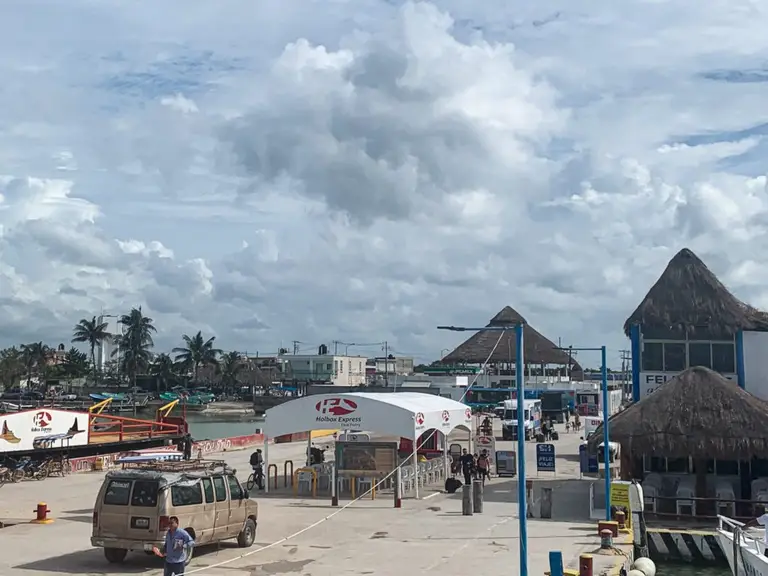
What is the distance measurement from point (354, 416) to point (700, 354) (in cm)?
1213

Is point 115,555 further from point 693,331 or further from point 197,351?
point 197,351

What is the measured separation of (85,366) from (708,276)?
157849 millimetres

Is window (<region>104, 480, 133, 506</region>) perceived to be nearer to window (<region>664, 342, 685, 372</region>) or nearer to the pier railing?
the pier railing

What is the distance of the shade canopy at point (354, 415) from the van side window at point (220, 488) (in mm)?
10728

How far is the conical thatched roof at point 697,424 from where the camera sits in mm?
25578

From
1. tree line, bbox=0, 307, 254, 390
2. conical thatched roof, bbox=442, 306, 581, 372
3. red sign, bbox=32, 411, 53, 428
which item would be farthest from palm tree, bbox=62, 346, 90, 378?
red sign, bbox=32, 411, 53, 428

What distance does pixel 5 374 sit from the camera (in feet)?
563

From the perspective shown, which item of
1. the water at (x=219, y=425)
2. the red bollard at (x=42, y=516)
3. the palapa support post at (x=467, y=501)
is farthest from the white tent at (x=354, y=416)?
the water at (x=219, y=425)

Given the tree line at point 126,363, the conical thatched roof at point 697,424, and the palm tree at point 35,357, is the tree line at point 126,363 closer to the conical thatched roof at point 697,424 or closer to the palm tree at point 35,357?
the palm tree at point 35,357

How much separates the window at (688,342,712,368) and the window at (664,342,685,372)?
27 centimetres

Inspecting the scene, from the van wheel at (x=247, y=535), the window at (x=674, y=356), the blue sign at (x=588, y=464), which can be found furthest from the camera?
the blue sign at (x=588, y=464)

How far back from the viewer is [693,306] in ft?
102

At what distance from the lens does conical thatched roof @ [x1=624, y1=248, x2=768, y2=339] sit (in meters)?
31.1

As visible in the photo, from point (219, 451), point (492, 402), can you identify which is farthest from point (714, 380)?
point (492, 402)
